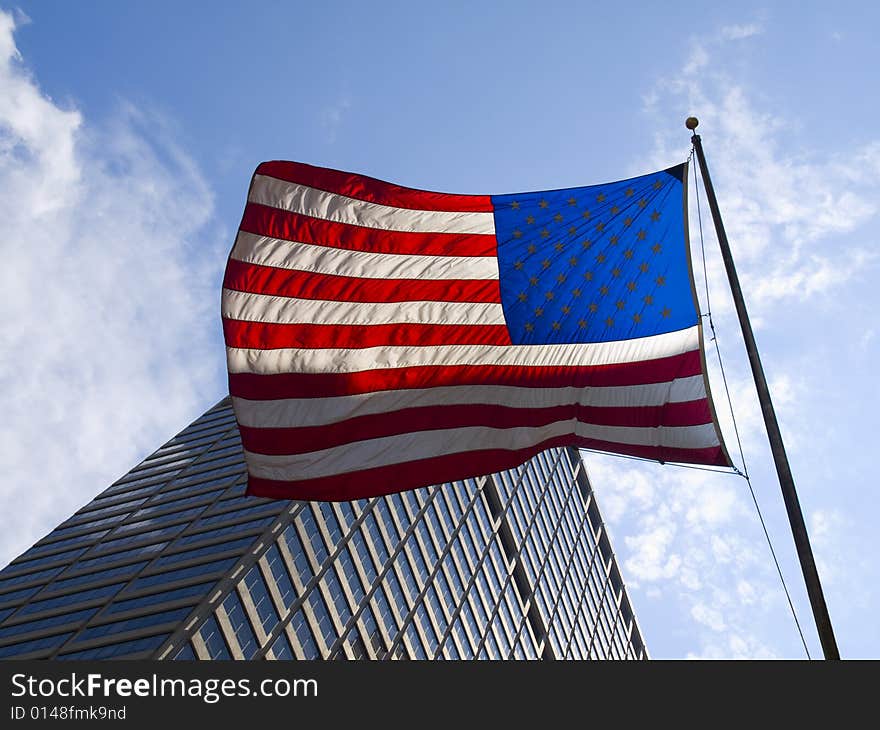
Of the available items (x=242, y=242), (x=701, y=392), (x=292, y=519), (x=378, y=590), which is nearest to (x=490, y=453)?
(x=701, y=392)

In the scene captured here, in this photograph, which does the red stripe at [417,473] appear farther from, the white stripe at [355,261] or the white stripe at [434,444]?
the white stripe at [355,261]

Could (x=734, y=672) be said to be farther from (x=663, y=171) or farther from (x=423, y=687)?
(x=663, y=171)

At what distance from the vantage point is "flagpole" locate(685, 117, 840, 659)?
31.3 feet

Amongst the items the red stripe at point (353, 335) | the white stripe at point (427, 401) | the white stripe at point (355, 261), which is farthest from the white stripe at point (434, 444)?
the white stripe at point (355, 261)

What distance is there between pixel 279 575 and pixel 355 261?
144ft

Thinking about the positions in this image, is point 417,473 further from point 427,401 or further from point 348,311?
point 348,311

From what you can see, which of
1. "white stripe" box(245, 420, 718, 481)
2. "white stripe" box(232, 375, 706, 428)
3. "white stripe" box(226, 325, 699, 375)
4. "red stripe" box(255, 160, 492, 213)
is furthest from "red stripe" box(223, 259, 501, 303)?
"white stripe" box(245, 420, 718, 481)

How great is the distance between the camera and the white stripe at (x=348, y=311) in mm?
14633

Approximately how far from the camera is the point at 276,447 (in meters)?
14.2

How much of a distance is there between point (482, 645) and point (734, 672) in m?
71.1

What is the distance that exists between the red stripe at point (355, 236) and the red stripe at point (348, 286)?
22.4 inches

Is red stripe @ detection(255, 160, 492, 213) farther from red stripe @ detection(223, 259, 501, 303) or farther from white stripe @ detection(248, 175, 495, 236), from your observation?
red stripe @ detection(223, 259, 501, 303)

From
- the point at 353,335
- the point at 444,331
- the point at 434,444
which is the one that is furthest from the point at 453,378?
the point at 353,335

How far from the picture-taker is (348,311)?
14.9 meters
